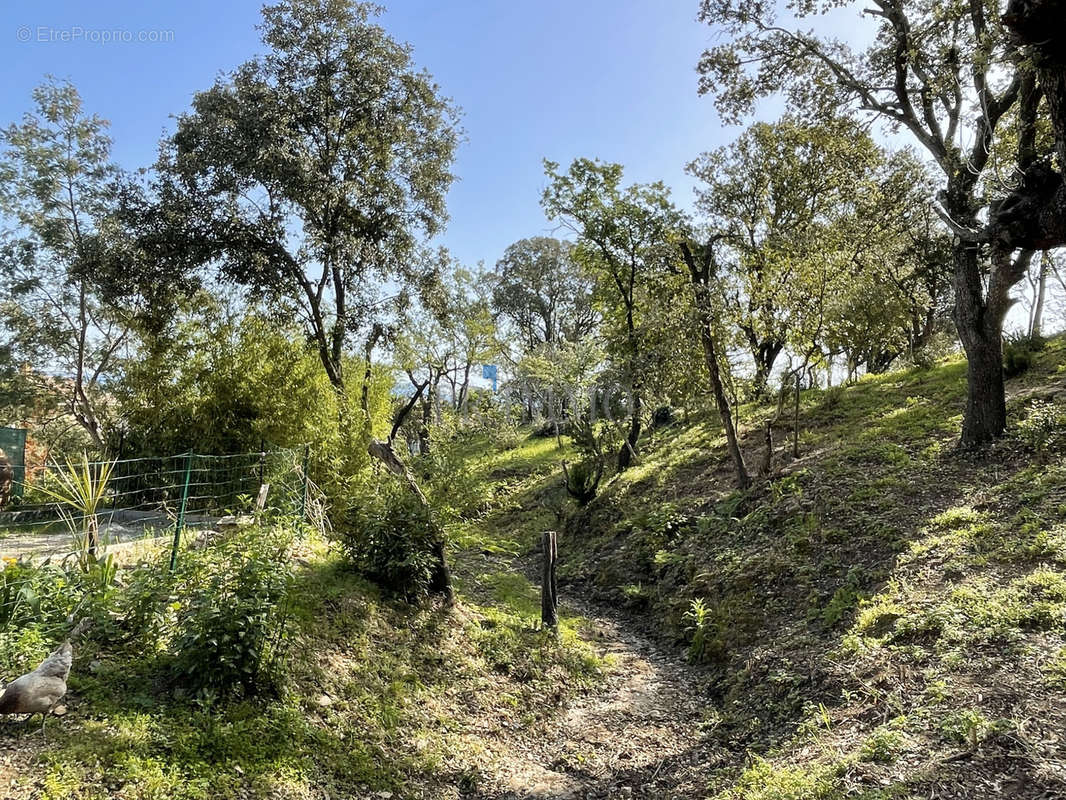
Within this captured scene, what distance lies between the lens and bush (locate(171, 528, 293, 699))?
375cm

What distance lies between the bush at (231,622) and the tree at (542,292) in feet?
87.9

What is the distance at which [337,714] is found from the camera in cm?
427

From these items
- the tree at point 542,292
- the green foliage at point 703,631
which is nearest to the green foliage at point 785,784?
the green foliage at point 703,631

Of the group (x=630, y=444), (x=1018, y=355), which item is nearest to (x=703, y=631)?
(x=630, y=444)

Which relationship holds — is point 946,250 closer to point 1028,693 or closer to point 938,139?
point 938,139

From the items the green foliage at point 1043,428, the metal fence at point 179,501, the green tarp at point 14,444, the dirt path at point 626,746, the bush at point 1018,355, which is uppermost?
the bush at point 1018,355

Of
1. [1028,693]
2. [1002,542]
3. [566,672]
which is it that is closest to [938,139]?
[1002,542]

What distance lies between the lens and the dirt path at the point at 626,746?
160 inches

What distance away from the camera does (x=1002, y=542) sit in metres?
5.15

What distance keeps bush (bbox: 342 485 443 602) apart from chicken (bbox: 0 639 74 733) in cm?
294

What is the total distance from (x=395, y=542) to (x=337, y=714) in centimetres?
192

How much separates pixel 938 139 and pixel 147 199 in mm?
10895

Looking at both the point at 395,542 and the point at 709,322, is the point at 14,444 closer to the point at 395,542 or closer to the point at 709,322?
the point at 395,542

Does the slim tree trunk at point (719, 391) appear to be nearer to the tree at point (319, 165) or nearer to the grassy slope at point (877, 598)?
the grassy slope at point (877, 598)
